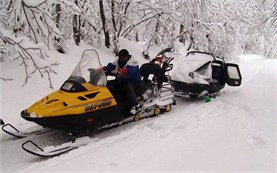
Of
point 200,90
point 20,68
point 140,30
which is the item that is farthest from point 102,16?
point 200,90

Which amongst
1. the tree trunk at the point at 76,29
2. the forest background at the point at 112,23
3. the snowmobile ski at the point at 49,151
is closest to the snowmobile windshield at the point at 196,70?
the forest background at the point at 112,23

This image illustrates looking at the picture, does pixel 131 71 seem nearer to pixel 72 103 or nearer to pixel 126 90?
pixel 126 90

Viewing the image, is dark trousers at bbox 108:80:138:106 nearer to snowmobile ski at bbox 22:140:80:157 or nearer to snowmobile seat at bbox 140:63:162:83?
snowmobile seat at bbox 140:63:162:83

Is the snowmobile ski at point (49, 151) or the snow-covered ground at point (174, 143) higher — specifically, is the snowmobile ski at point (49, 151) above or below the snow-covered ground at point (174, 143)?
above

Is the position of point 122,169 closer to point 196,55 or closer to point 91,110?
point 91,110

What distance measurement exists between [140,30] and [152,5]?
2385 millimetres

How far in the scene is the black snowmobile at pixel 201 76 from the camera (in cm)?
713

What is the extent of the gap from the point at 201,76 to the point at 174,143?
320 centimetres

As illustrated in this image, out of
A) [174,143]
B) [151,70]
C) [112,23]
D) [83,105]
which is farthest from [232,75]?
[112,23]

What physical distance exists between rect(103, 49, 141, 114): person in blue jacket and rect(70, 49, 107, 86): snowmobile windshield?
0.42 meters

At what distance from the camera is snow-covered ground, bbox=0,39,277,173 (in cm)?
385

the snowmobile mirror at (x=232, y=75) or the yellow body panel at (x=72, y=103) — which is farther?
the snowmobile mirror at (x=232, y=75)

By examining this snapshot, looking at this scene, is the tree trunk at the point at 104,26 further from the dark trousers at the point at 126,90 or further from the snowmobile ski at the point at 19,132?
the snowmobile ski at the point at 19,132

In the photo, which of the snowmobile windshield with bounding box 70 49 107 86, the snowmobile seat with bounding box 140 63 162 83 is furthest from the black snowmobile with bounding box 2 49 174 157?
the snowmobile seat with bounding box 140 63 162 83
